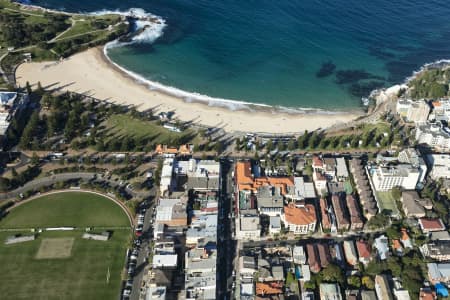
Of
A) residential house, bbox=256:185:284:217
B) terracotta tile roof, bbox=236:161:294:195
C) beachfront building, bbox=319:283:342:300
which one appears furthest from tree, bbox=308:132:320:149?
beachfront building, bbox=319:283:342:300

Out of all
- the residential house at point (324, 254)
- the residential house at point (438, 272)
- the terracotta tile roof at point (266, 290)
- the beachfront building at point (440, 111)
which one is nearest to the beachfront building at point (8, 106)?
the terracotta tile roof at point (266, 290)

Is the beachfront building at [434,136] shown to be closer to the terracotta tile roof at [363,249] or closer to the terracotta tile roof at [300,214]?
the terracotta tile roof at [363,249]

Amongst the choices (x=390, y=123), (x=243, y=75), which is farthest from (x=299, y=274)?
(x=243, y=75)

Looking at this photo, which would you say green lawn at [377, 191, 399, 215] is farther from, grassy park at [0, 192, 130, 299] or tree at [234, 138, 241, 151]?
grassy park at [0, 192, 130, 299]

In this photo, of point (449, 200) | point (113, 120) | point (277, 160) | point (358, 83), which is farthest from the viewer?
point (358, 83)

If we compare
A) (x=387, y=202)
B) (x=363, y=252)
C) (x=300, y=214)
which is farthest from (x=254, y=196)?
(x=387, y=202)

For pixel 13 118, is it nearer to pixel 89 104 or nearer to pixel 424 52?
pixel 89 104

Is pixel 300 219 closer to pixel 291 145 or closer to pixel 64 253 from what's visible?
pixel 291 145
